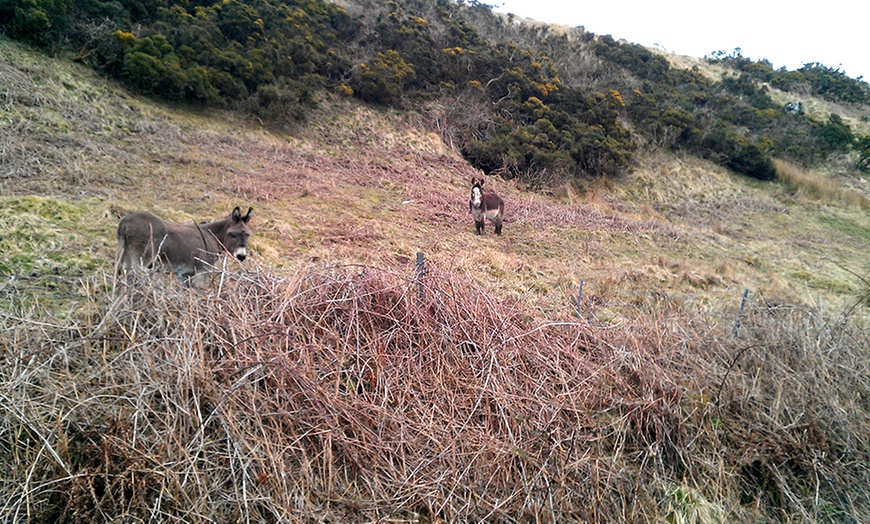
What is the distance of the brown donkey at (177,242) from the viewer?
5.55 m

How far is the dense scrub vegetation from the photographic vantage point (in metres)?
15.6

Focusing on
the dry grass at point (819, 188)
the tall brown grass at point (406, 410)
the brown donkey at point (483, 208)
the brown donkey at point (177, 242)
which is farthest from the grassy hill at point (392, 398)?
the dry grass at point (819, 188)

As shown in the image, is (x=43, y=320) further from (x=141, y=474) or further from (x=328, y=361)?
(x=328, y=361)

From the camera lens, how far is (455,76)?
24.1 m

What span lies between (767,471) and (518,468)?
2.58m

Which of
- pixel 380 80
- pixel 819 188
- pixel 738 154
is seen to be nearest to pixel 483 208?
pixel 380 80

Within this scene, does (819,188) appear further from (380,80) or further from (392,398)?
(392,398)

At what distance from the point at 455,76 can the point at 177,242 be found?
826 inches

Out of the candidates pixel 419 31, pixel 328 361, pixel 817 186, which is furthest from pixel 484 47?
pixel 328 361

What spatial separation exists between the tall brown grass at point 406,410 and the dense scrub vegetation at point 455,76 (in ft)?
48.5

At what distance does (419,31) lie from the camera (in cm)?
2502

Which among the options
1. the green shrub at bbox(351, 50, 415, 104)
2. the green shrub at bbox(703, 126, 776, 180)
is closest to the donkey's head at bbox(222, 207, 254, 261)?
the green shrub at bbox(351, 50, 415, 104)

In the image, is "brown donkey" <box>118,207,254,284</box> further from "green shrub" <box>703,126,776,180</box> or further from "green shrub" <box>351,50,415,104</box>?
"green shrub" <box>703,126,776,180</box>

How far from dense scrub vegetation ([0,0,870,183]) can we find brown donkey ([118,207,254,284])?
1173 centimetres
